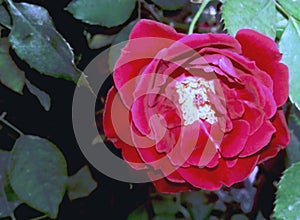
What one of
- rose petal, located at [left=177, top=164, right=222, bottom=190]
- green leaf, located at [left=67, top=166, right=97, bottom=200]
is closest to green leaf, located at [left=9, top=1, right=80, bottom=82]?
rose petal, located at [left=177, top=164, right=222, bottom=190]

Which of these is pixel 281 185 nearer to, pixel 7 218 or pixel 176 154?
pixel 176 154

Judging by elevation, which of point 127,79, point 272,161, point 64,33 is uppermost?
point 127,79

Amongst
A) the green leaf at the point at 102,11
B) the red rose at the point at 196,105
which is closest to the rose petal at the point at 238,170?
the red rose at the point at 196,105

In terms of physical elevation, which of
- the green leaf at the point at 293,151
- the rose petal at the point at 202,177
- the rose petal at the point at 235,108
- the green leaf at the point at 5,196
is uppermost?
the rose petal at the point at 235,108

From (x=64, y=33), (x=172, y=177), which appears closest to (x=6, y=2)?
(x=64, y=33)

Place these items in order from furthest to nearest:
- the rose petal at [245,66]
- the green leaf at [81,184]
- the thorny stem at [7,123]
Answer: the green leaf at [81,184] < the thorny stem at [7,123] < the rose petal at [245,66]

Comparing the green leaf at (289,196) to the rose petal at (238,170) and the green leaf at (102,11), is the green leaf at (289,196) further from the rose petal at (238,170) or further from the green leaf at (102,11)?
the green leaf at (102,11)
